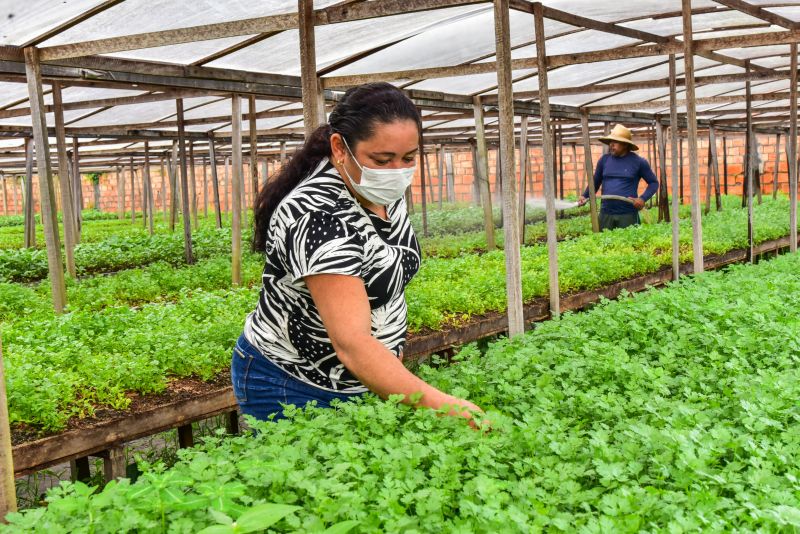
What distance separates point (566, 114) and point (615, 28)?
21.1 ft

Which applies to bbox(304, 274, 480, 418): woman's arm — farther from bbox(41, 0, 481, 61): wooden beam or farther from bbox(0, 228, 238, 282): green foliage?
bbox(0, 228, 238, 282): green foliage

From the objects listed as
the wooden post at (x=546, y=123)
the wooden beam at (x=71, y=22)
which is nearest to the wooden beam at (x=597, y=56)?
the wooden post at (x=546, y=123)

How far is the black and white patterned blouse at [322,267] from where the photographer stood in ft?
8.29

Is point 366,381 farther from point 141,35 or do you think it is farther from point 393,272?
point 141,35

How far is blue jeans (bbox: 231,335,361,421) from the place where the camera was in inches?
114

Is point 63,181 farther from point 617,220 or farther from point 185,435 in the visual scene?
point 617,220

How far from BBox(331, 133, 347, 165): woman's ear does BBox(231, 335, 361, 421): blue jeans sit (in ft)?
2.53

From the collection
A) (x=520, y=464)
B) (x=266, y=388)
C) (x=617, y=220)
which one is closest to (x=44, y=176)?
(x=266, y=388)

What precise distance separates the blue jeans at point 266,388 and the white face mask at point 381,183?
72 cm

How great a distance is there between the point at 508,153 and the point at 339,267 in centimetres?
313

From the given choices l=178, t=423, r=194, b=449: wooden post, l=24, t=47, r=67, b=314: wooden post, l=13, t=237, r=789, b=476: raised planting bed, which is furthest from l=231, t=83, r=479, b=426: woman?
l=24, t=47, r=67, b=314: wooden post

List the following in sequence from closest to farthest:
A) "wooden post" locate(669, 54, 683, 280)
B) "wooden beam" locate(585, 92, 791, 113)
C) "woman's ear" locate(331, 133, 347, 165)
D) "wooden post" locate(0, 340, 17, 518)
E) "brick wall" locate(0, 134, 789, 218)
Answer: "wooden post" locate(0, 340, 17, 518), "woman's ear" locate(331, 133, 347, 165), "wooden post" locate(669, 54, 683, 280), "wooden beam" locate(585, 92, 791, 113), "brick wall" locate(0, 134, 789, 218)

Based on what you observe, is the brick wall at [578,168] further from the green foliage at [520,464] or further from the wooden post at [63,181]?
the green foliage at [520,464]

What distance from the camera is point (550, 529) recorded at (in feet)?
6.56
